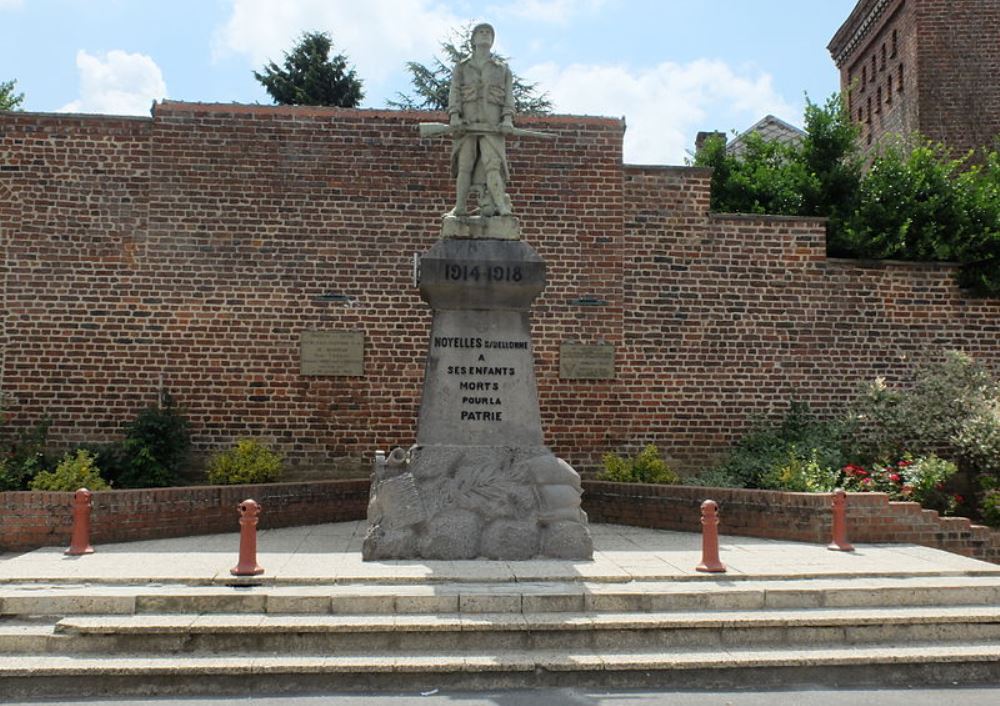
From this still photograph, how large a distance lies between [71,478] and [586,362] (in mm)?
7095

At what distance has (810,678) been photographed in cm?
A: 643

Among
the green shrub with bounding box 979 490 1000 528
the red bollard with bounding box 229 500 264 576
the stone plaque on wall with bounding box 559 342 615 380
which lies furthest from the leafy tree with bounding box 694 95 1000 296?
the red bollard with bounding box 229 500 264 576

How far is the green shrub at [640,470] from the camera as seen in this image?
490 inches

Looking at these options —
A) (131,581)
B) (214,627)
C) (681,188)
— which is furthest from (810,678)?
(681,188)

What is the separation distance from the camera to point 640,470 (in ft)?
41.0

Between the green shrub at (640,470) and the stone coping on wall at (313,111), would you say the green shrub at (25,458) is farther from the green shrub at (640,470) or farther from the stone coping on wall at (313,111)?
the green shrub at (640,470)

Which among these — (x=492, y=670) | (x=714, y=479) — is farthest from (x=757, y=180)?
(x=492, y=670)

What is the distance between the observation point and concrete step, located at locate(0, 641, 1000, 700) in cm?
607

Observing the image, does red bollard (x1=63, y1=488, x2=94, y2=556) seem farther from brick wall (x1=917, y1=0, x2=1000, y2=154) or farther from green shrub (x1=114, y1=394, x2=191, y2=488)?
brick wall (x1=917, y1=0, x2=1000, y2=154)

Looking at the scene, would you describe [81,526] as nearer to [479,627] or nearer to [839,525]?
[479,627]

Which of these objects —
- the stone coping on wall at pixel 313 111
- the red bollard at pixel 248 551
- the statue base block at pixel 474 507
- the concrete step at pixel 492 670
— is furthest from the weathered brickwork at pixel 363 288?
the concrete step at pixel 492 670

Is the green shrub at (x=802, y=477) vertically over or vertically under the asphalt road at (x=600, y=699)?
over

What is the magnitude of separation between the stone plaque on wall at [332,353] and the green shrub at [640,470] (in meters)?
3.88

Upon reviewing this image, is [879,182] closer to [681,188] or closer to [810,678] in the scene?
[681,188]
